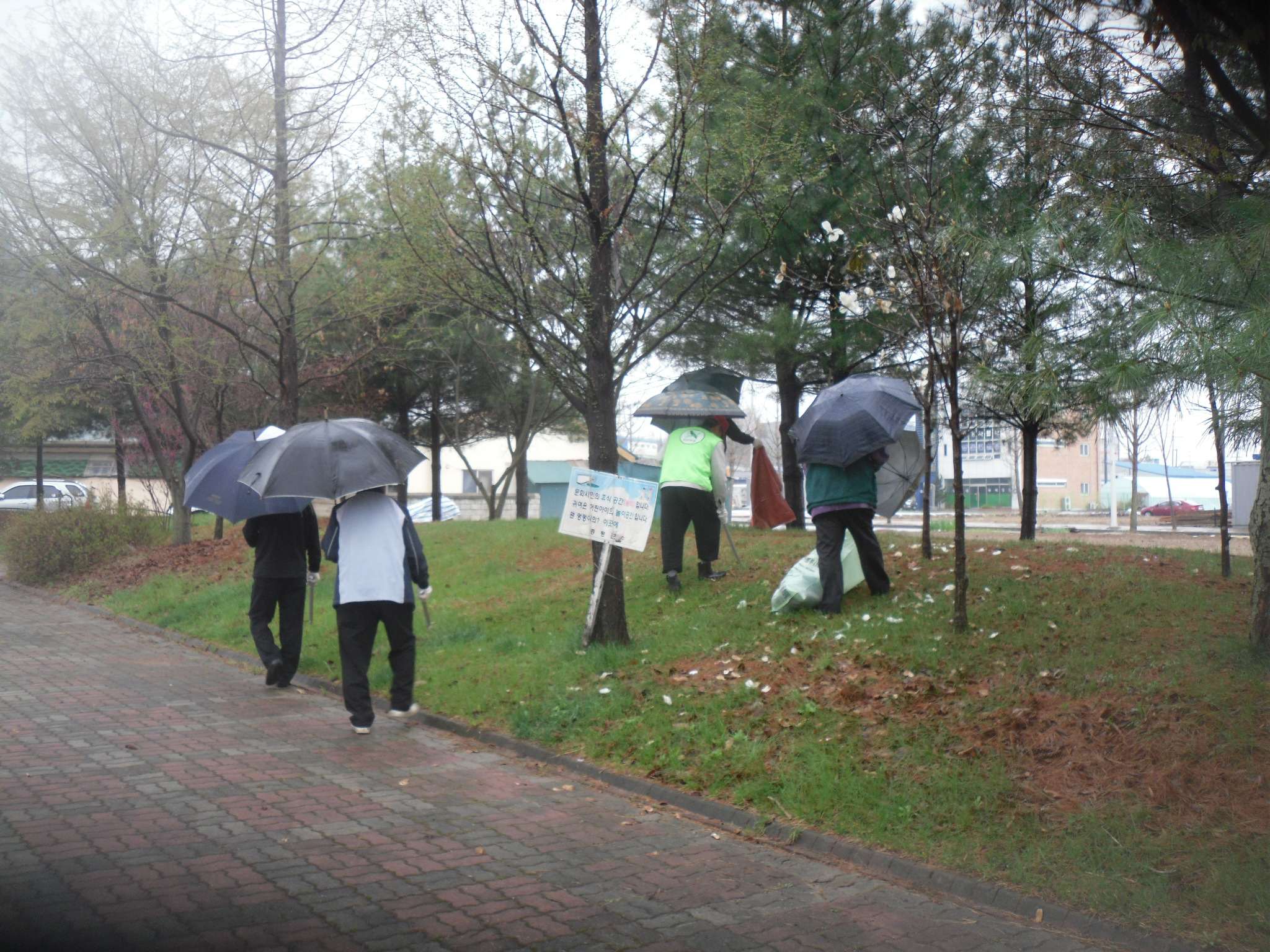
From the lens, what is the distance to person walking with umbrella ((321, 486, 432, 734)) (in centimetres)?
745

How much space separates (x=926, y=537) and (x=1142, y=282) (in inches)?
Result: 166

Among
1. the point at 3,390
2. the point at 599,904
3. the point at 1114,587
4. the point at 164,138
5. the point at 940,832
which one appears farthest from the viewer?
the point at 3,390

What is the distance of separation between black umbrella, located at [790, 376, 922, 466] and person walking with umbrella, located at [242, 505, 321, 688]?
4246mm

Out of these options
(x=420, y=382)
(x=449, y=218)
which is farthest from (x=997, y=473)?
(x=449, y=218)

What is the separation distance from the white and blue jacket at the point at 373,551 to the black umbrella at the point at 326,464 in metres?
0.24

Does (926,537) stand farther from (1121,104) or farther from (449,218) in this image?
(449,218)

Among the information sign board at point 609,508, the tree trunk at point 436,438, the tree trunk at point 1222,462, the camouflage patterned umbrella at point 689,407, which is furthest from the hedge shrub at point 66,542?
the tree trunk at point 1222,462

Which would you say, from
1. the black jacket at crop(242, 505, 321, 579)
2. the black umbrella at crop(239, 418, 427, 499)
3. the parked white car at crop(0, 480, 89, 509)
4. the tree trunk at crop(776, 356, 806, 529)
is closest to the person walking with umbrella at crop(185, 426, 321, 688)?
the black jacket at crop(242, 505, 321, 579)

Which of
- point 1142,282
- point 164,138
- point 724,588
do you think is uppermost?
point 164,138

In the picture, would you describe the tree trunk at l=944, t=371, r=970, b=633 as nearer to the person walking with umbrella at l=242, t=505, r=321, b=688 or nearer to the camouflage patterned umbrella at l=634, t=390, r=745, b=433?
the camouflage patterned umbrella at l=634, t=390, r=745, b=433

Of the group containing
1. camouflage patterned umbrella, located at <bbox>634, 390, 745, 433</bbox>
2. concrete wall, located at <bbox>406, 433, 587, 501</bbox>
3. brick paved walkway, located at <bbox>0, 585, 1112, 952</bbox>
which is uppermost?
concrete wall, located at <bbox>406, 433, 587, 501</bbox>

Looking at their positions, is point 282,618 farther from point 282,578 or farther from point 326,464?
point 326,464

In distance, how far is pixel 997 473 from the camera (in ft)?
218

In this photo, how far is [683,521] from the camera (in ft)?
34.5
